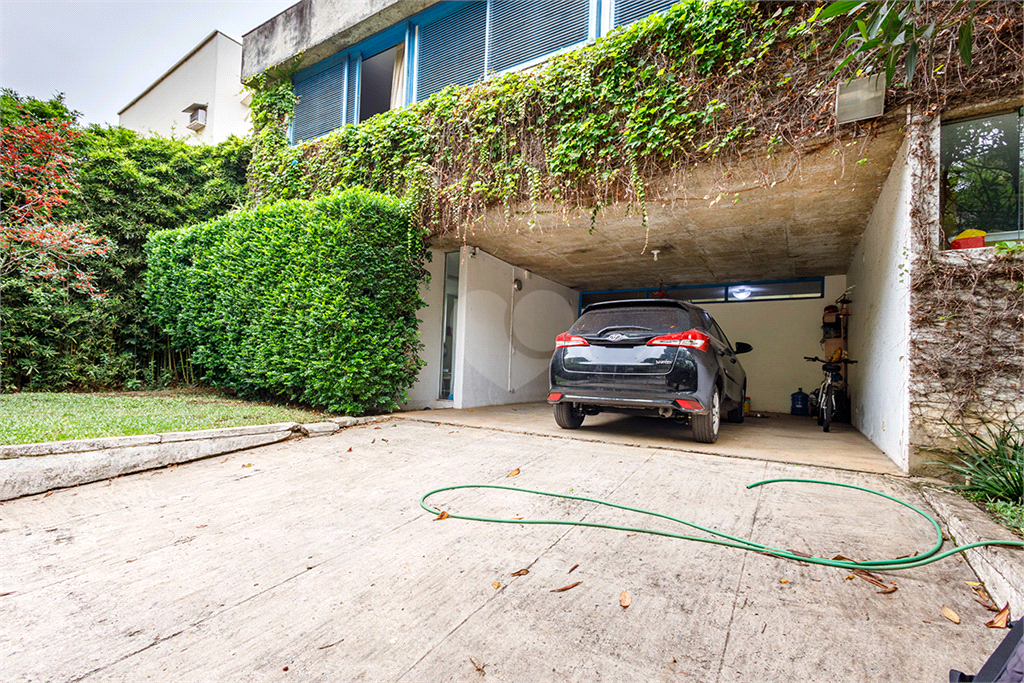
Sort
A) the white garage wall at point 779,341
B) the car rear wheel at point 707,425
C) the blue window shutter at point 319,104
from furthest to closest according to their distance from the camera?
1. the white garage wall at point 779,341
2. the blue window shutter at point 319,104
3. the car rear wheel at point 707,425

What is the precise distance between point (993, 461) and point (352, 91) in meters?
10.2

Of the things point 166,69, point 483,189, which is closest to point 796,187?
point 483,189

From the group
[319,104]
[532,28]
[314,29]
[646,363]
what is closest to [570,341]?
[646,363]

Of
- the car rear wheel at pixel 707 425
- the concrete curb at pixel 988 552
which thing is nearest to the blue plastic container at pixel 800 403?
the car rear wheel at pixel 707 425

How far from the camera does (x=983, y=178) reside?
154 inches

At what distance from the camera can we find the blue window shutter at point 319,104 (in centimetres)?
897

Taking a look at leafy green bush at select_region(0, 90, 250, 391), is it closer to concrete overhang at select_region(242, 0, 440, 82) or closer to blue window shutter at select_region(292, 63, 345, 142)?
blue window shutter at select_region(292, 63, 345, 142)

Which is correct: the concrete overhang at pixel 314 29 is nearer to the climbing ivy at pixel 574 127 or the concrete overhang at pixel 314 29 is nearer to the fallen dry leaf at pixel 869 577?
the climbing ivy at pixel 574 127

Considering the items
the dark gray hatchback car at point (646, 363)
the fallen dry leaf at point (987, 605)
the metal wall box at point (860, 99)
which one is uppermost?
the metal wall box at point (860, 99)

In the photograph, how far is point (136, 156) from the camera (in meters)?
9.04

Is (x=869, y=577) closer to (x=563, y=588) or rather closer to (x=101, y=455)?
(x=563, y=588)

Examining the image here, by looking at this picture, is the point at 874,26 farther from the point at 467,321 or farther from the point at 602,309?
the point at 467,321

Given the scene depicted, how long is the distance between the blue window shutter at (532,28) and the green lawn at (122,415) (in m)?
5.99

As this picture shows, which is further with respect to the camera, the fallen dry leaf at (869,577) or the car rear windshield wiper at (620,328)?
the car rear windshield wiper at (620,328)
